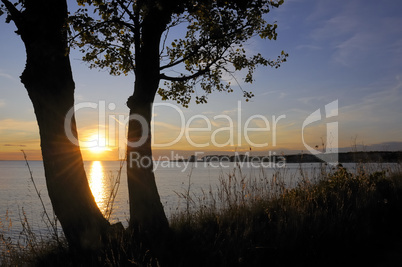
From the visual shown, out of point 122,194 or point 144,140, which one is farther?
point 122,194

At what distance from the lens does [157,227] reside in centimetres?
653

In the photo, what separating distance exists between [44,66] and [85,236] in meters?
2.96

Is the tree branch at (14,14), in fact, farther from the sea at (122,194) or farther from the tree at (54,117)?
the sea at (122,194)

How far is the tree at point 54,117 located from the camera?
559cm

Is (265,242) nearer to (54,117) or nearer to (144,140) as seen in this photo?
(144,140)

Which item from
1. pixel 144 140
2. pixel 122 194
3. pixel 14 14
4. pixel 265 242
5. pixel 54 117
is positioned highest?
pixel 14 14

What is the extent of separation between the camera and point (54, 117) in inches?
222

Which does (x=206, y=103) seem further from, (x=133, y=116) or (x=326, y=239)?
(x=326, y=239)

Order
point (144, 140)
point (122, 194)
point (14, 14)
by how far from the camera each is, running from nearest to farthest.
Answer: point (14, 14), point (144, 140), point (122, 194)

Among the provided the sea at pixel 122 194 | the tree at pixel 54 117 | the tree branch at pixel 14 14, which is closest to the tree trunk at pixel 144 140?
the sea at pixel 122 194

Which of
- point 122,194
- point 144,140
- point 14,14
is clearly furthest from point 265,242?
point 122,194

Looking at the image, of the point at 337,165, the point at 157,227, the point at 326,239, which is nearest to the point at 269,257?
the point at 326,239

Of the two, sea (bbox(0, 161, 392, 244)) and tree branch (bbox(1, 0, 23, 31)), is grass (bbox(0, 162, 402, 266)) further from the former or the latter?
tree branch (bbox(1, 0, 23, 31))

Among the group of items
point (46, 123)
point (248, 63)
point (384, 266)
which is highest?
point (248, 63)
